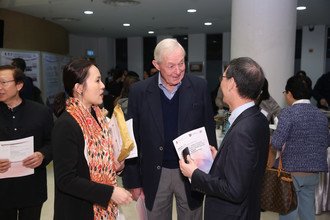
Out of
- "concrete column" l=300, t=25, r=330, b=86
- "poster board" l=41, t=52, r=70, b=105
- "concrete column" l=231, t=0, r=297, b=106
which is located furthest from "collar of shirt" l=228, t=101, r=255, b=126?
"concrete column" l=300, t=25, r=330, b=86

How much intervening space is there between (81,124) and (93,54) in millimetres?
13419

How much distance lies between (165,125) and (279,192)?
4.43 feet

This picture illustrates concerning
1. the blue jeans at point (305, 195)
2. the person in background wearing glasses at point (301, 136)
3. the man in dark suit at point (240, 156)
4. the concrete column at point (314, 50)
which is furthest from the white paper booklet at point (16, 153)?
the concrete column at point (314, 50)

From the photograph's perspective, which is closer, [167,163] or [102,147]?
[102,147]

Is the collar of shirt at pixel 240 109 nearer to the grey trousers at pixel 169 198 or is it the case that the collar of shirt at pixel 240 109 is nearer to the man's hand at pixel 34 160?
the grey trousers at pixel 169 198

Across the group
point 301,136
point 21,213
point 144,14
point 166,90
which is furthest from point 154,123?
point 144,14

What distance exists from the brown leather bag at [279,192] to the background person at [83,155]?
159 centimetres

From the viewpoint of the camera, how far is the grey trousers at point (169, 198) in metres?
2.07

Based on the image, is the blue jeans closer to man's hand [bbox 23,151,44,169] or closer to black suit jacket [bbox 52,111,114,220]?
black suit jacket [bbox 52,111,114,220]

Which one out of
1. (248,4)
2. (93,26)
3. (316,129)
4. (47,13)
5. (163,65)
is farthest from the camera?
(93,26)

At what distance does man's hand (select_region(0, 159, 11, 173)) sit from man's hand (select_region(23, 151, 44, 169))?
0.30ft

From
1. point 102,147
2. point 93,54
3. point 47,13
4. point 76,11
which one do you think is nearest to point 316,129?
point 102,147

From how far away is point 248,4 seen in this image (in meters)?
4.08

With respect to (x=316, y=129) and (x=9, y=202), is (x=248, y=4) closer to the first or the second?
(x=316, y=129)
